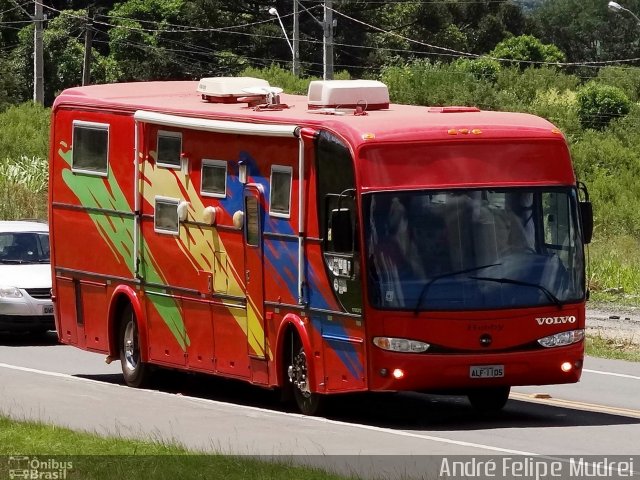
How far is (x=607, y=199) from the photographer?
5075cm

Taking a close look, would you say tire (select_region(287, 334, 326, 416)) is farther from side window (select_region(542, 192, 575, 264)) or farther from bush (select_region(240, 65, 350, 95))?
bush (select_region(240, 65, 350, 95))

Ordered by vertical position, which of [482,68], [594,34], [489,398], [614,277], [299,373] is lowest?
[594,34]

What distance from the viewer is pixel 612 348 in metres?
23.3

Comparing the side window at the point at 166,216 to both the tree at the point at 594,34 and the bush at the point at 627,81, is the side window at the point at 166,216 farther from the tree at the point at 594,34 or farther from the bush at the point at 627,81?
the tree at the point at 594,34

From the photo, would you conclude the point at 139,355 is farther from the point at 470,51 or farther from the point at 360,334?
the point at 470,51

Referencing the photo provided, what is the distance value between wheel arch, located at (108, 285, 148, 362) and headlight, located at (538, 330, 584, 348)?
5.55m

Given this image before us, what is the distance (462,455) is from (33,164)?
110ft

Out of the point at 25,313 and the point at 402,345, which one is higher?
the point at 402,345

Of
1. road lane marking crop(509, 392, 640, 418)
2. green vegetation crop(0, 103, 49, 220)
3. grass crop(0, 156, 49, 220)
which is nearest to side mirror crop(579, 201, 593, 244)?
road lane marking crop(509, 392, 640, 418)

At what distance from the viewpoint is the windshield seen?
1466 cm

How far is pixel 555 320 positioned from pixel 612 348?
340 inches

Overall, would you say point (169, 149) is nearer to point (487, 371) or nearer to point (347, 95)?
point (347, 95)

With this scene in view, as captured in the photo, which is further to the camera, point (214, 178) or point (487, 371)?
point (214, 178)

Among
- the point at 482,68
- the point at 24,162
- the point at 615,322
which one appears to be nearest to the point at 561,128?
the point at 482,68
